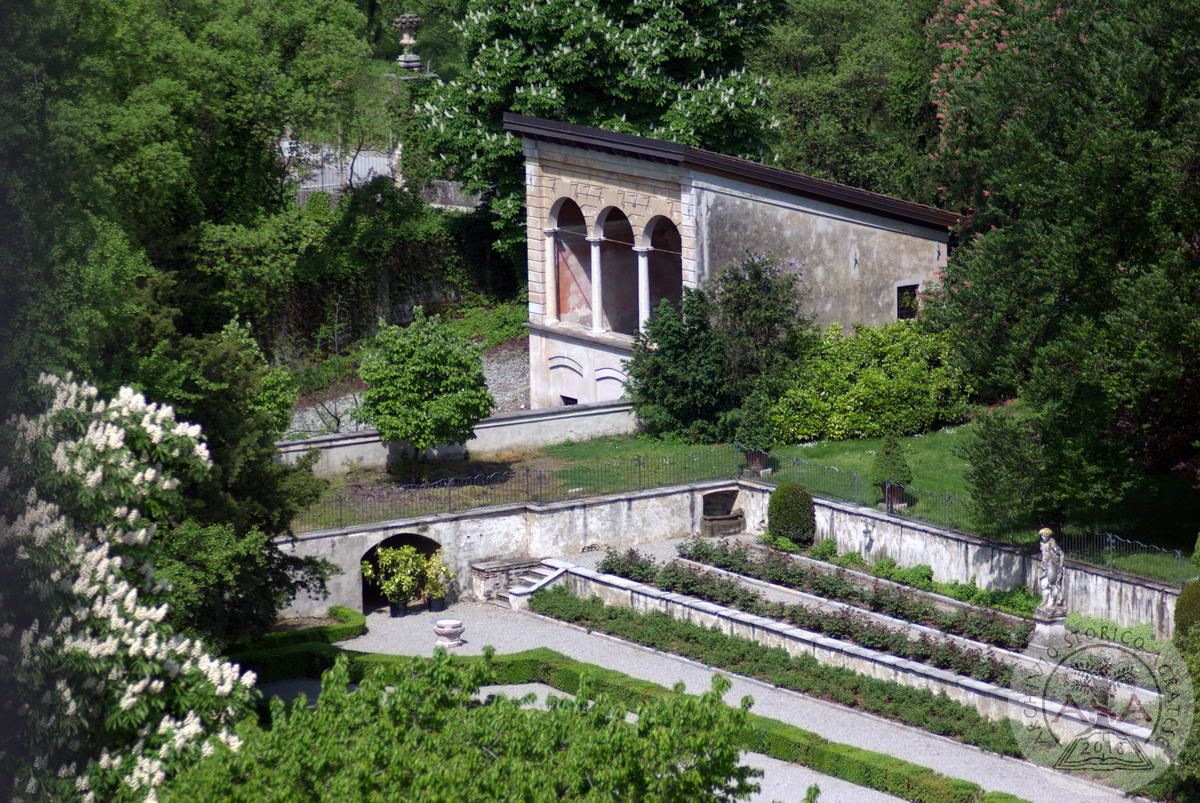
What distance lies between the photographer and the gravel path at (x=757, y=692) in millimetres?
23797

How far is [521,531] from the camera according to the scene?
3403 cm

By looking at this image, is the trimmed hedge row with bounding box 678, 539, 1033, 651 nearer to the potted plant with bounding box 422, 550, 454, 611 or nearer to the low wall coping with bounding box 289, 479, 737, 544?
the low wall coping with bounding box 289, 479, 737, 544

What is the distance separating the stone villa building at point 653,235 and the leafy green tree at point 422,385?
627 cm

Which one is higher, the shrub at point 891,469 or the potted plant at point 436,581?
the shrub at point 891,469

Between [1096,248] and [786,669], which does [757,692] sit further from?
[1096,248]

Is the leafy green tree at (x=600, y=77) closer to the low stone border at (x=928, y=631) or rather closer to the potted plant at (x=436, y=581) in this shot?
the potted plant at (x=436, y=581)

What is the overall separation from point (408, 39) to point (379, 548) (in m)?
34.3

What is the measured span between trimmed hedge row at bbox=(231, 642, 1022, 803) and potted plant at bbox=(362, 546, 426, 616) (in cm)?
260

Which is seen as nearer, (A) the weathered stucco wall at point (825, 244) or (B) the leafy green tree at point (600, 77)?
(A) the weathered stucco wall at point (825, 244)

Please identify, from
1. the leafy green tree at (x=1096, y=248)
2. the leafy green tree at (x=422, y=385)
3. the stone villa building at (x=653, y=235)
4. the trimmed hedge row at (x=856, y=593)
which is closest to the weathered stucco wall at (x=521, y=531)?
the trimmed hedge row at (x=856, y=593)

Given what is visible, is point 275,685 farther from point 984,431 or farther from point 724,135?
point 724,135

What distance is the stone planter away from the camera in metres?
30.5

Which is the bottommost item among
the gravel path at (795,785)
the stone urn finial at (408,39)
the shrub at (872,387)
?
the gravel path at (795,785)

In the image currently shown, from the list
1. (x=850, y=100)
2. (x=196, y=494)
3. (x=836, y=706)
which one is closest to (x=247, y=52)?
(x=850, y=100)
